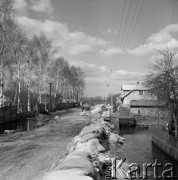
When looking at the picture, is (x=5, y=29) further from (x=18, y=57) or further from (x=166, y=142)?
(x=166, y=142)

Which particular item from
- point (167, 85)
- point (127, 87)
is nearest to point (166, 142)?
point (167, 85)

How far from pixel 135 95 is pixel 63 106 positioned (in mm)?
28013

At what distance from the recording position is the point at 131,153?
15461mm

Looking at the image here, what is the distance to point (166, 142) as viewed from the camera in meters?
16.3

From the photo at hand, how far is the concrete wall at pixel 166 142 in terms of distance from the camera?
14483 mm

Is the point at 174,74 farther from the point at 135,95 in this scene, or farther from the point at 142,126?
the point at 135,95

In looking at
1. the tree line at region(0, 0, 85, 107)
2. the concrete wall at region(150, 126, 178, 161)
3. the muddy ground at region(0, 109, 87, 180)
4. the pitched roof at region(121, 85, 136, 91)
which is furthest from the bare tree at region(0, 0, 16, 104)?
the pitched roof at region(121, 85, 136, 91)

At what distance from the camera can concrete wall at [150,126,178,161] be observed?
14483 mm

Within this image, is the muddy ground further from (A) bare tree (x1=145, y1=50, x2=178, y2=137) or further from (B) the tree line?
(B) the tree line

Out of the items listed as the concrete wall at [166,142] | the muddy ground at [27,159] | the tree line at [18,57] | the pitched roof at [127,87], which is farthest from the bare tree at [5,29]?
the pitched roof at [127,87]

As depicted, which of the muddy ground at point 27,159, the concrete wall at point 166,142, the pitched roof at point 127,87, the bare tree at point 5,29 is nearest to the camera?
the muddy ground at point 27,159

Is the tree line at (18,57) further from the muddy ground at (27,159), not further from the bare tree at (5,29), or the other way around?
the muddy ground at (27,159)

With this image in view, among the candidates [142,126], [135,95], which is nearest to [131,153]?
[142,126]

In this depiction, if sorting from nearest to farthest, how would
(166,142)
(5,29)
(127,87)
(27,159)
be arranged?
(27,159), (166,142), (5,29), (127,87)
